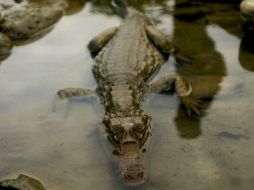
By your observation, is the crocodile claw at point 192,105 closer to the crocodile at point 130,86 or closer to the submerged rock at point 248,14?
the crocodile at point 130,86

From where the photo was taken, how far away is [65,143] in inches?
182

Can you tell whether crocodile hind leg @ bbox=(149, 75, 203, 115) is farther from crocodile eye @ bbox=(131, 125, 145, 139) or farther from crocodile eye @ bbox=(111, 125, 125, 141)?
crocodile eye @ bbox=(111, 125, 125, 141)

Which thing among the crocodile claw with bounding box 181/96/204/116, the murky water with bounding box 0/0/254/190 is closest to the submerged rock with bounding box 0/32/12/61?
the murky water with bounding box 0/0/254/190

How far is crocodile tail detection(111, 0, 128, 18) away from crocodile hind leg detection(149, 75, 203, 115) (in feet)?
7.12

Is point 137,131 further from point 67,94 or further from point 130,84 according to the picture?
point 67,94

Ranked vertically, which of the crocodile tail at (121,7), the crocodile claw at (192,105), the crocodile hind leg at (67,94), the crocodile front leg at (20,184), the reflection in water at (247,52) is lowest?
the crocodile tail at (121,7)

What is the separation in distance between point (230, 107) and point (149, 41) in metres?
1.92

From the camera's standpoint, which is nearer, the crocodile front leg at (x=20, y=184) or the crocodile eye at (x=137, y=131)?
the crocodile front leg at (x=20, y=184)

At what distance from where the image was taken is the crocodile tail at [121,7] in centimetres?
742

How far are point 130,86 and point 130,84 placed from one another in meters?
0.10

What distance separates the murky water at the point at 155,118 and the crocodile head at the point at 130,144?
0.16 metres

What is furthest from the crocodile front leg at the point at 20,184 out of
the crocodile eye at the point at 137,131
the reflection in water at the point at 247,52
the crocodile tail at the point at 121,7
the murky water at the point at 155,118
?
the crocodile tail at the point at 121,7

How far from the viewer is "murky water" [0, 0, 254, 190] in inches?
160

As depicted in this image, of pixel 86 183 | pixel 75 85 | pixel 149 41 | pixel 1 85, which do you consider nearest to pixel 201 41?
pixel 149 41
